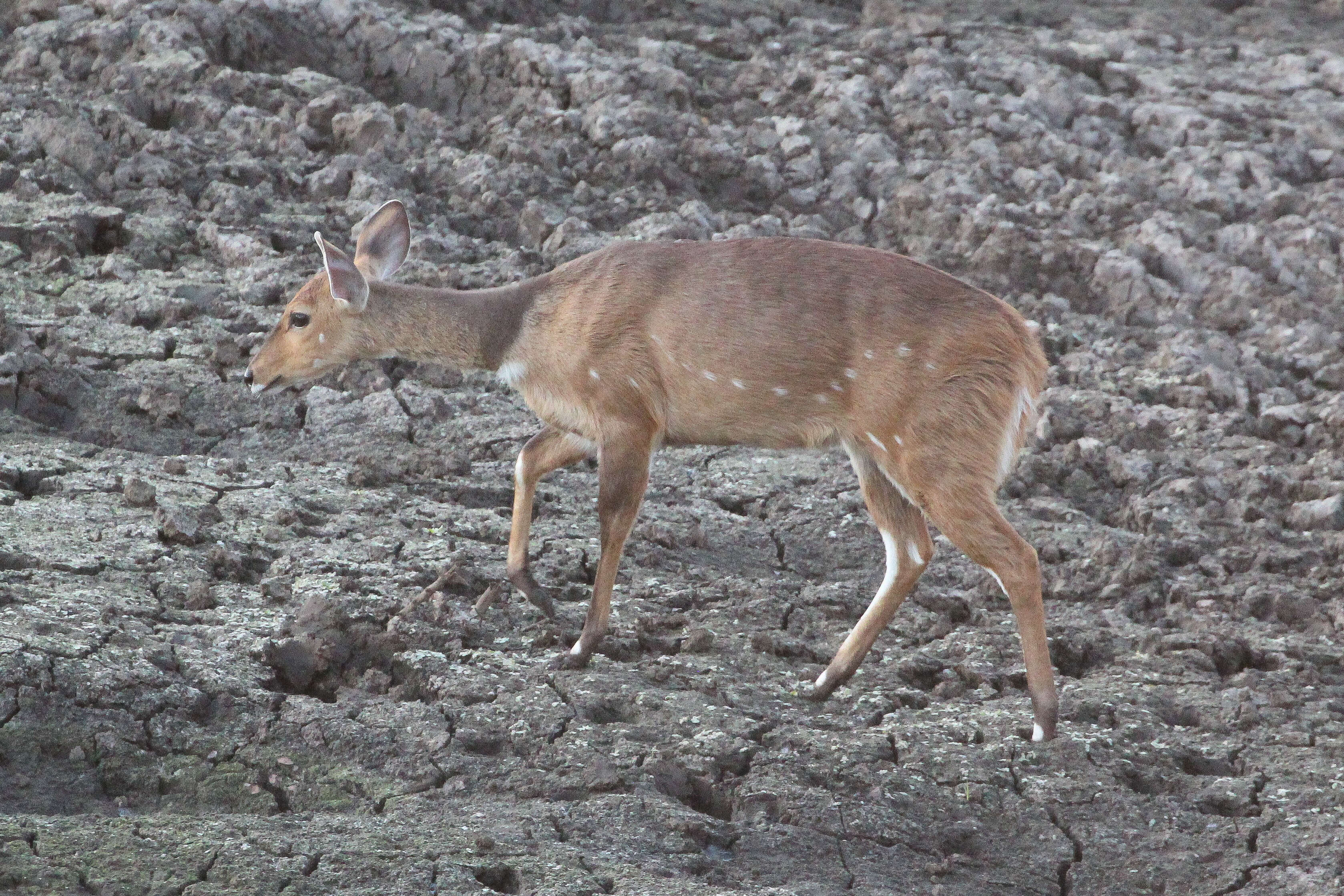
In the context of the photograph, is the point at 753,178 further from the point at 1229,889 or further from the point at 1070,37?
the point at 1229,889

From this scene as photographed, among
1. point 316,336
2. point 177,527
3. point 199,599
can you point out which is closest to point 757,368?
point 316,336

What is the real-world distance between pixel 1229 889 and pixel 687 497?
3.49 meters

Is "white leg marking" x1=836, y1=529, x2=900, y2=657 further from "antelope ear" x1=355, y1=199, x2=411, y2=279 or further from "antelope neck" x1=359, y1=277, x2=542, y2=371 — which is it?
"antelope ear" x1=355, y1=199, x2=411, y2=279

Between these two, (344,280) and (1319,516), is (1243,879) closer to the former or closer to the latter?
(1319,516)

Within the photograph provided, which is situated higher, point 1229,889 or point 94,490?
point 1229,889

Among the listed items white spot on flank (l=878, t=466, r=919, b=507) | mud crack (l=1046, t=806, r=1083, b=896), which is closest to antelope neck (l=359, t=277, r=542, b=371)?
white spot on flank (l=878, t=466, r=919, b=507)

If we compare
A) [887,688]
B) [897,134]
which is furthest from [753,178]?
[887,688]

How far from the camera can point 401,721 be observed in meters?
5.70

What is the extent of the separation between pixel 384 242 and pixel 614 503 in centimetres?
192

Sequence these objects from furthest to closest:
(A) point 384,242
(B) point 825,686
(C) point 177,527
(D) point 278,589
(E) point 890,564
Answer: (A) point 384,242, (C) point 177,527, (E) point 890,564, (D) point 278,589, (B) point 825,686

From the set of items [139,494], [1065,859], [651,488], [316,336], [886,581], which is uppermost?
[316,336]

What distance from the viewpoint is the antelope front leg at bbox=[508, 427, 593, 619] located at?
6777mm

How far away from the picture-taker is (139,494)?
705 cm

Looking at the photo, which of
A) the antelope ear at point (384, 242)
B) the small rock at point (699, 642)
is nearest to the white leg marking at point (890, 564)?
the small rock at point (699, 642)
